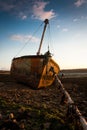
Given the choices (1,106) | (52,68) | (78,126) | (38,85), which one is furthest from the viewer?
(52,68)

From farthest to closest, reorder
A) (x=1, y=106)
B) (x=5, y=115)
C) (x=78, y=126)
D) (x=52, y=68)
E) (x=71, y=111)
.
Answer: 1. (x=52, y=68)
2. (x=1, y=106)
3. (x=5, y=115)
4. (x=71, y=111)
5. (x=78, y=126)

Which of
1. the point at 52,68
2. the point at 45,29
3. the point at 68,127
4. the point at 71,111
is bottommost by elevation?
the point at 68,127

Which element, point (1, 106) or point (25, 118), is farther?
point (1, 106)

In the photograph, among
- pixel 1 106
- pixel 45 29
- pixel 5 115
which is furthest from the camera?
pixel 45 29

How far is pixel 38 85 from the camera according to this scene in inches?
593

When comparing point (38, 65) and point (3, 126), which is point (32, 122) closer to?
point (3, 126)

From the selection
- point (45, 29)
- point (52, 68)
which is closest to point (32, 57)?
point (52, 68)

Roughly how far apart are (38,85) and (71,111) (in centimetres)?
926

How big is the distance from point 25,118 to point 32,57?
9417 mm

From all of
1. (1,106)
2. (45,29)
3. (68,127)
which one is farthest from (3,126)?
(45,29)

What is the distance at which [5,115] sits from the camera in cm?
659

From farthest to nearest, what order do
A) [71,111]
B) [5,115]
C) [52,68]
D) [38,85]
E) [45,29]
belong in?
[45,29]
[52,68]
[38,85]
[5,115]
[71,111]

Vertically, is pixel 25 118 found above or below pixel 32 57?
below

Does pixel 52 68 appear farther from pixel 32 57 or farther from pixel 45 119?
pixel 45 119
